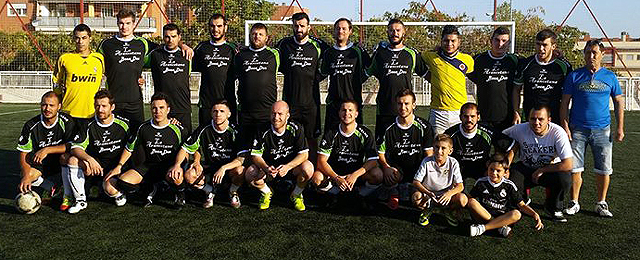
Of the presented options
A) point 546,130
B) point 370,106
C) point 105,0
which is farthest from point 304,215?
point 105,0

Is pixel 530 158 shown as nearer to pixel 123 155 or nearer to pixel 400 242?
pixel 400 242

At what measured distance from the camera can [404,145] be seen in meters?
4.91

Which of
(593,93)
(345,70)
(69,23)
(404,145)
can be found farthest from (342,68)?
(69,23)

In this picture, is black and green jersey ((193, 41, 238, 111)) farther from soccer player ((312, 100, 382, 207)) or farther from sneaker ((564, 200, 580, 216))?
sneaker ((564, 200, 580, 216))

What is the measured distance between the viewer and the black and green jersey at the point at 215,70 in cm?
559

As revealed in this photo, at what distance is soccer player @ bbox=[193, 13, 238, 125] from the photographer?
5.59 meters

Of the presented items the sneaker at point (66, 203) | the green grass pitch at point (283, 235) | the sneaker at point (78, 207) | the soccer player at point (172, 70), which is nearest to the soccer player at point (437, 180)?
the green grass pitch at point (283, 235)

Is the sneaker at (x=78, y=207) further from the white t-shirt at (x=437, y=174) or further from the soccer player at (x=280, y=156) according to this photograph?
the white t-shirt at (x=437, y=174)

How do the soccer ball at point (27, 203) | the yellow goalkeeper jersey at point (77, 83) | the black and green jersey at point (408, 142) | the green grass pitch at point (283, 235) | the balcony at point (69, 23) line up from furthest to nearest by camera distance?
1. the balcony at point (69, 23)
2. the yellow goalkeeper jersey at point (77, 83)
3. the black and green jersey at point (408, 142)
4. the soccer ball at point (27, 203)
5. the green grass pitch at point (283, 235)

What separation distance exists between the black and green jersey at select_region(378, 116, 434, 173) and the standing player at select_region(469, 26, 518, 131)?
32.8 inches

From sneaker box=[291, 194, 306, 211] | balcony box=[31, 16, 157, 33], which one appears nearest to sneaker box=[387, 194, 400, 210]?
sneaker box=[291, 194, 306, 211]

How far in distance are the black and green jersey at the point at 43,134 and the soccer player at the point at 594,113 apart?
178 inches

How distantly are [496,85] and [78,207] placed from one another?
3999 mm

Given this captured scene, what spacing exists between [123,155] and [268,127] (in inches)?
52.4
